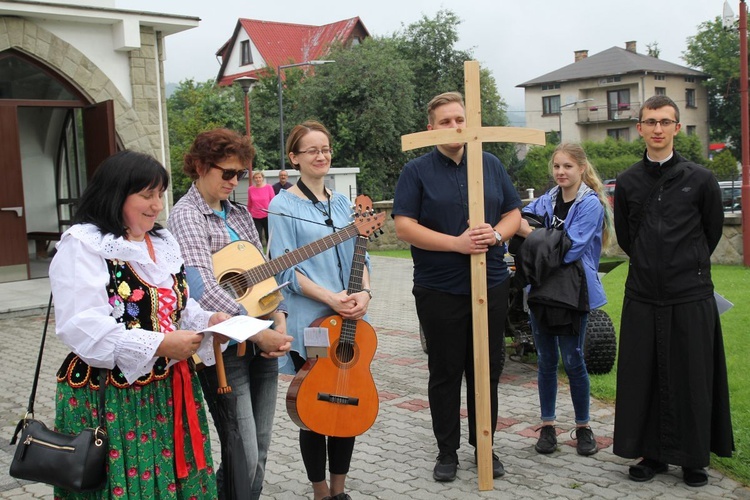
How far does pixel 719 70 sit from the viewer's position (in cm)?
6700

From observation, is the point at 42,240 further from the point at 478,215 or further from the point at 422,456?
the point at 478,215

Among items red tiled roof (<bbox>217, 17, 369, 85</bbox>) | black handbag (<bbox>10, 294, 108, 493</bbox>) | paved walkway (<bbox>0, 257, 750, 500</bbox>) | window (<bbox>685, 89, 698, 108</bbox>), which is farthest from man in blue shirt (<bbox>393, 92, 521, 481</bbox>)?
window (<bbox>685, 89, 698, 108</bbox>)

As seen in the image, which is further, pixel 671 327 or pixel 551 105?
pixel 551 105

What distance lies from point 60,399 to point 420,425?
136 inches

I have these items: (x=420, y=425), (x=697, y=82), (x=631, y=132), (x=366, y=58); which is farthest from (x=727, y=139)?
(x=420, y=425)

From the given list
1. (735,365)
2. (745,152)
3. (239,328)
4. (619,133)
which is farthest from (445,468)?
(619,133)

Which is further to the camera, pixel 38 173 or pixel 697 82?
pixel 697 82

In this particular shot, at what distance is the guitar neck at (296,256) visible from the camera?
3834 millimetres

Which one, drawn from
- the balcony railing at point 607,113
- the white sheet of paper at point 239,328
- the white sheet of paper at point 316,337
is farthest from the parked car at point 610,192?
the balcony railing at point 607,113

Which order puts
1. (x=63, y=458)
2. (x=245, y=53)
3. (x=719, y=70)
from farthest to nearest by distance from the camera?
(x=719, y=70)
(x=245, y=53)
(x=63, y=458)

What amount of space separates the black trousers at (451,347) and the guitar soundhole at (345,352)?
718mm

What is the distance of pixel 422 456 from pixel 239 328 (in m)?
2.65

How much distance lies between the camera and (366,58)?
37.6 meters

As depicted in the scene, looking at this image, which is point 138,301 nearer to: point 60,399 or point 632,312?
point 60,399
